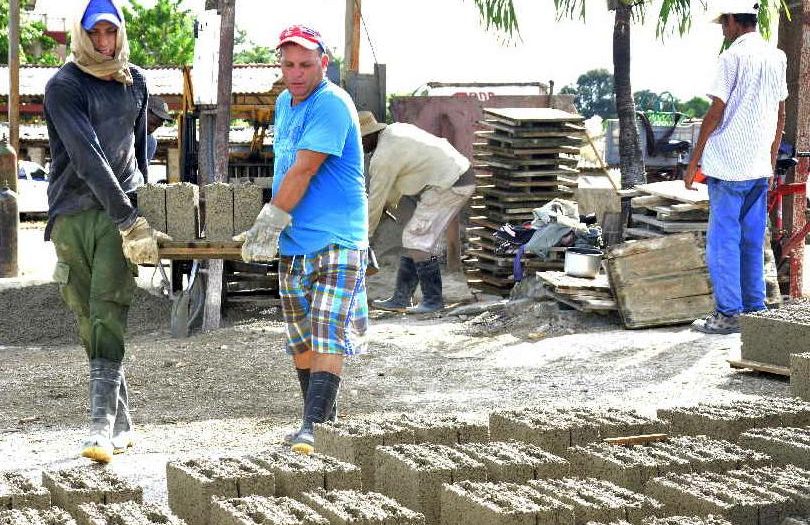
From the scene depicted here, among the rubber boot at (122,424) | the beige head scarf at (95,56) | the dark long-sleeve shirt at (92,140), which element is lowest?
Result: the rubber boot at (122,424)

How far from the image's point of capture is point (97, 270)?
5.53m

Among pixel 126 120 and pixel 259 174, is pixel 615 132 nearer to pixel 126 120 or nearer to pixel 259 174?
pixel 259 174

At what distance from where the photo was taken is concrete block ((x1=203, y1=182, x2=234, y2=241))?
259 inches

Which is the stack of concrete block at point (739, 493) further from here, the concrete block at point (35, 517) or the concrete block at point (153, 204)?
the concrete block at point (153, 204)

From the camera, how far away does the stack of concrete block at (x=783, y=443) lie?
14.6ft

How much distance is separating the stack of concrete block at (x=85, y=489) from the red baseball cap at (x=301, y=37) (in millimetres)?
2067

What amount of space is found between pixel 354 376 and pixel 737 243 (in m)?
2.63

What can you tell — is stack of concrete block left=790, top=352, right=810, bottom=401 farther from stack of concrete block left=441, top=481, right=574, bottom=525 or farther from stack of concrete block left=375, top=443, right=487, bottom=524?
stack of concrete block left=441, top=481, right=574, bottom=525

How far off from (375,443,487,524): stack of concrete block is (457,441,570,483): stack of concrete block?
0.05 m

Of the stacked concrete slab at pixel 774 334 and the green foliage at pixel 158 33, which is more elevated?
the green foliage at pixel 158 33

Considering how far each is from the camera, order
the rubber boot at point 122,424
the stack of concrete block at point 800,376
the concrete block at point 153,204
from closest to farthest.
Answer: the rubber boot at point 122,424 → the stack of concrete block at point 800,376 → the concrete block at point 153,204

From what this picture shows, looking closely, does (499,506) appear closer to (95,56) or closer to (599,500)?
(599,500)

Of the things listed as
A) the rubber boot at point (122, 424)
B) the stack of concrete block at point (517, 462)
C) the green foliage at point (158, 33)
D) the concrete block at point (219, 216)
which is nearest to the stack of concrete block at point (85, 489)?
the stack of concrete block at point (517, 462)

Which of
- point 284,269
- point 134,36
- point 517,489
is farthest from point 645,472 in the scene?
point 134,36
